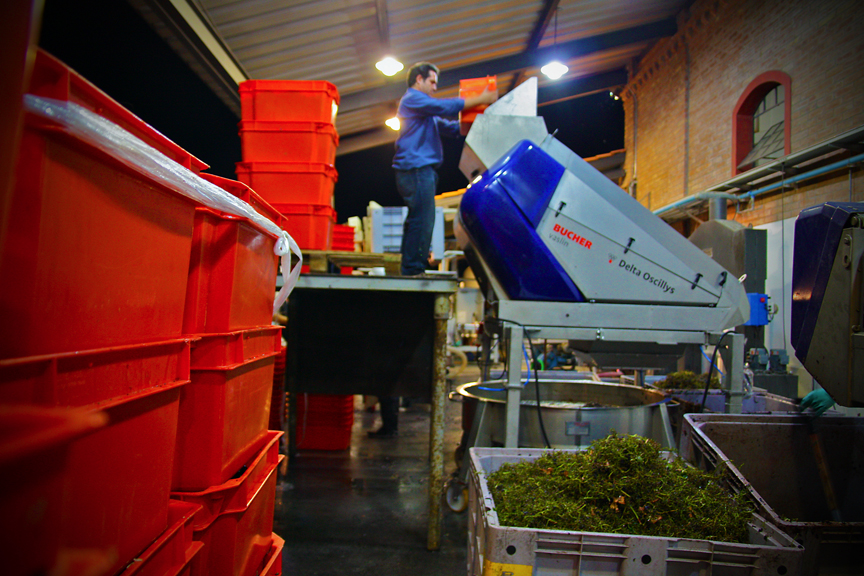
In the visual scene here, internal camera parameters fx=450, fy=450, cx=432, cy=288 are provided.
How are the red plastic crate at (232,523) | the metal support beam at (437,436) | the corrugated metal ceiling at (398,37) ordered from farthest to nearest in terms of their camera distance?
the corrugated metal ceiling at (398,37) → the metal support beam at (437,436) → the red plastic crate at (232,523)

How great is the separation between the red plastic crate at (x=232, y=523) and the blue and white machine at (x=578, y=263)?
150 cm

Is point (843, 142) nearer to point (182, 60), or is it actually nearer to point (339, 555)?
point (339, 555)

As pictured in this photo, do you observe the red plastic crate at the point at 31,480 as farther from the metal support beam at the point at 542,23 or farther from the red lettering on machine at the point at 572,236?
the metal support beam at the point at 542,23

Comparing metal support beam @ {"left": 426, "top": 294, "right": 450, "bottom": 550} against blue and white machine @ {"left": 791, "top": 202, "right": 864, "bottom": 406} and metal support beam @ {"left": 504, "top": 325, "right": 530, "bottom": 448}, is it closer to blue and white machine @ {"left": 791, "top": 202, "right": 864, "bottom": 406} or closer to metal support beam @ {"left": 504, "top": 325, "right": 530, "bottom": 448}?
metal support beam @ {"left": 504, "top": 325, "right": 530, "bottom": 448}

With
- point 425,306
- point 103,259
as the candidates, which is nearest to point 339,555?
point 425,306

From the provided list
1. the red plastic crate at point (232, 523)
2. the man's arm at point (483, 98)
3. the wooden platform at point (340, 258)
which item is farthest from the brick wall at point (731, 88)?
the red plastic crate at point (232, 523)

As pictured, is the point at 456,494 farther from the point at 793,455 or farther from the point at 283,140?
the point at 283,140

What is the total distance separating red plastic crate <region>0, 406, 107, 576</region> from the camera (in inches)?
19.3

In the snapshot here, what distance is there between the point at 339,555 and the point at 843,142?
6.31 meters

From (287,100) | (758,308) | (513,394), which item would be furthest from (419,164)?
(758,308)

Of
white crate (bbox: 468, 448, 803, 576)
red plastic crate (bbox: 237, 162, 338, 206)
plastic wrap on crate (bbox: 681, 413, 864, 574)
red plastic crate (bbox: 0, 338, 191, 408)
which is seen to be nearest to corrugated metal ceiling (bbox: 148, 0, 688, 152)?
red plastic crate (bbox: 237, 162, 338, 206)

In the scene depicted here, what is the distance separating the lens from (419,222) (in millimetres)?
3148

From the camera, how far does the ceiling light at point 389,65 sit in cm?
652

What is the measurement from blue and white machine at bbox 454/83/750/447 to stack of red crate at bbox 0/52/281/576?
1.71 m
